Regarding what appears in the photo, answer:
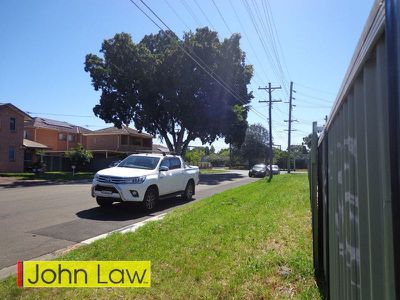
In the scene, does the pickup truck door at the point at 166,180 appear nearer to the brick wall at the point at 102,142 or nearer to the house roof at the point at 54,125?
the house roof at the point at 54,125

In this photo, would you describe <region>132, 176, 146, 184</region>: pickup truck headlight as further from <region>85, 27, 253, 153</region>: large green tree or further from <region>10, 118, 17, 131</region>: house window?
<region>10, 118, 17, 131</region>: house window

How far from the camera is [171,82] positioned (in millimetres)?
38875

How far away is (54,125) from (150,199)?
150ft

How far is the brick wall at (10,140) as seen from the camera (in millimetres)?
35344

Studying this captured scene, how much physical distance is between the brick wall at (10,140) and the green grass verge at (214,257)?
31.5m

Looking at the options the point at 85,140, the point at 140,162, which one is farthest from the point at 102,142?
the point at 140,162

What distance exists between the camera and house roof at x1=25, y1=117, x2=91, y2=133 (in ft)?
160

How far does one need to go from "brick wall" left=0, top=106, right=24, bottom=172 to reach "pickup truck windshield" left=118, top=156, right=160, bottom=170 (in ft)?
89.7

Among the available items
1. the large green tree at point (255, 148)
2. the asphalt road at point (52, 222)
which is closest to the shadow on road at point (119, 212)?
the asphalt road at point (52, 222)

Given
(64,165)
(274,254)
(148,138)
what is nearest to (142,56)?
(64,165)

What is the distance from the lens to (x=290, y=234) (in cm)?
744

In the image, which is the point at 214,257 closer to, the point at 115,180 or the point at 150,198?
the point at 115,180

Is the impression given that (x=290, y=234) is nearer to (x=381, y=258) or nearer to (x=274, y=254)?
(x=274, y=254)

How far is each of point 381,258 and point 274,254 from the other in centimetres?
451
